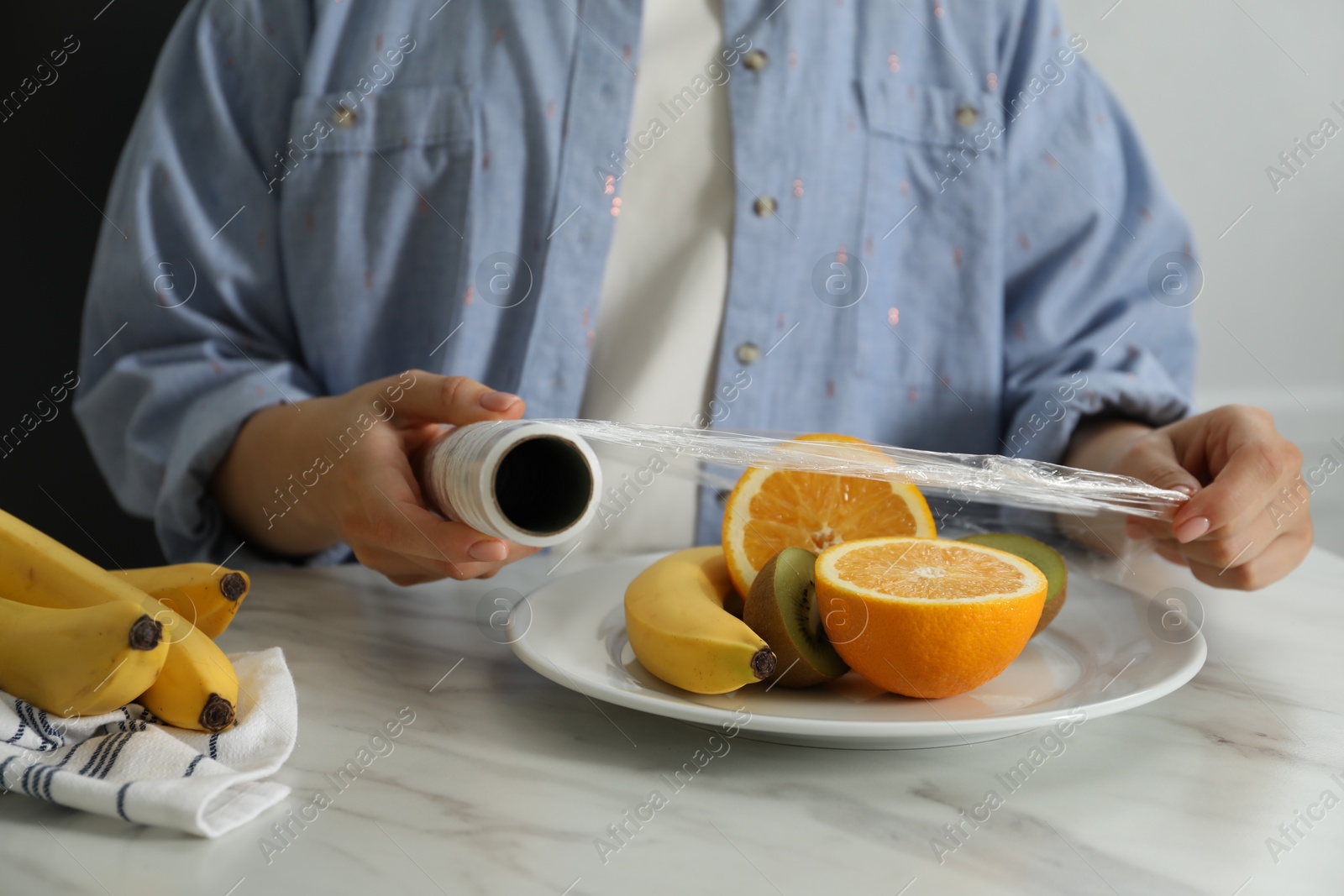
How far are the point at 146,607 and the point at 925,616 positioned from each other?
1.21 ft

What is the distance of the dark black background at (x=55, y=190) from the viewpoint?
108cm

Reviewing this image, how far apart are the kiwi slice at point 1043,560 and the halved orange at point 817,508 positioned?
1.5 inches

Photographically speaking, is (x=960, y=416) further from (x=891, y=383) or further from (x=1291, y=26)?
(x=1291, y=26)

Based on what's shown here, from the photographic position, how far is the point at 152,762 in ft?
1.34

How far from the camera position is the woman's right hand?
57 centimetres

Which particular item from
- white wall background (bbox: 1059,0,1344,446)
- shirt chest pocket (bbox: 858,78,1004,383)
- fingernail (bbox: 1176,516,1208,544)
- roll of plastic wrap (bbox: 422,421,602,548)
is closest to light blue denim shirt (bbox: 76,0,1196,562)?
shirt chest pocket (bbox: 858,78,1004,383)

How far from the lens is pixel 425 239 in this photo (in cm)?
93

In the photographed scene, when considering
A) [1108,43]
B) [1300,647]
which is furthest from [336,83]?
[1108,43]

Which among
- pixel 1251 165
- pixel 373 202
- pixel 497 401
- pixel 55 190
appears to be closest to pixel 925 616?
pixel 497 401

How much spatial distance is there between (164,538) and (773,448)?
0.62m

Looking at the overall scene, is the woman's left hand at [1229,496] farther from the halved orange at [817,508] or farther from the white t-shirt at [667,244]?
the white t-shirt at [667,244]

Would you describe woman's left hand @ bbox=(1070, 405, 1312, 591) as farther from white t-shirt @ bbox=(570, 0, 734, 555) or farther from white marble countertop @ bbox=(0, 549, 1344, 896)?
white t-shirt @ bbox=(570, 0, 734, 555)

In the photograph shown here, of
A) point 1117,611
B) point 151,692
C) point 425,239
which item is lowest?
point 1117,611

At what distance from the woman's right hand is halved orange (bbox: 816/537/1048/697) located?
20 cm
